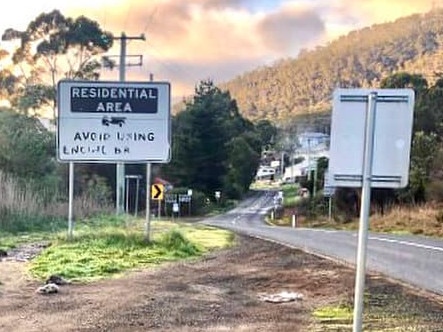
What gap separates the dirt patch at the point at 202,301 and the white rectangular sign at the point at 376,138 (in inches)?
101

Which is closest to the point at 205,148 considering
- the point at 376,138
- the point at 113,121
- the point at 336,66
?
the point at 336,66

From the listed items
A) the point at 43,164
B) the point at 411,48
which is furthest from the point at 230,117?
the point at 43,164

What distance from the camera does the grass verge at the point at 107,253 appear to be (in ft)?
38.3

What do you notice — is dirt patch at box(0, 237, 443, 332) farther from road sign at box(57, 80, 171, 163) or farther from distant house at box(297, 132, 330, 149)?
distant house at box(297, 132, 330, 149)

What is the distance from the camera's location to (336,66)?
121 m

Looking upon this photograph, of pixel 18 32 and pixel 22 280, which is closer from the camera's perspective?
pixel 22 280

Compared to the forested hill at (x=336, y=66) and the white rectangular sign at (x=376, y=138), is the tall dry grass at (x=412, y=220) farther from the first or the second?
the forested hill at (x=336, y=66)

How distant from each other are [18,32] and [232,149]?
3233 centimetres

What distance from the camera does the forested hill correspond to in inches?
4003

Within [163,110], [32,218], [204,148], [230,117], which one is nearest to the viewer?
[163,110]

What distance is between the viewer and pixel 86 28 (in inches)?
2190

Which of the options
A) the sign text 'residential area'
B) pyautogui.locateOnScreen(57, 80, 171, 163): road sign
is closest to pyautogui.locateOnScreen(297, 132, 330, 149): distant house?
pyautogui.locateOnScreen(57, 80, 171, 163): road sign

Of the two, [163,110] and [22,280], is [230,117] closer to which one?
[163,110]

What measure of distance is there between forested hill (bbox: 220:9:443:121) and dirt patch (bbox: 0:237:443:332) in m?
78.1
